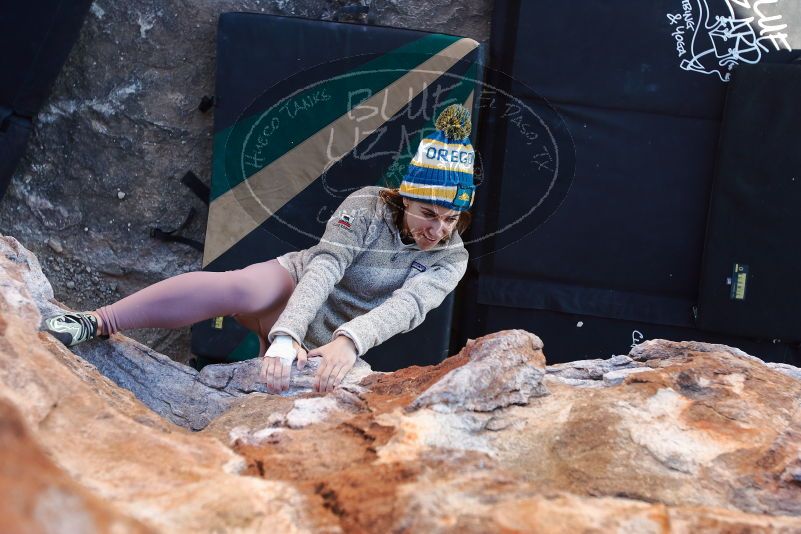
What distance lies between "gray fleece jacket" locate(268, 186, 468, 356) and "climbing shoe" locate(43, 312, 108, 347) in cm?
43

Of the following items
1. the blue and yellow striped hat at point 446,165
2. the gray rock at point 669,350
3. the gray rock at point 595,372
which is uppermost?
the blue and yellow striped hat at point 446,165

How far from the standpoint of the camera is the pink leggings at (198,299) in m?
1.89

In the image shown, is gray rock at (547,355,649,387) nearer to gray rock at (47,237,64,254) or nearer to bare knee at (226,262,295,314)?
bare knee at (226,262,295,314)

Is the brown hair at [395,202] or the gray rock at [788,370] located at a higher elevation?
the brown hair at [395,202]

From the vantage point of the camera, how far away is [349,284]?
6.84 ft

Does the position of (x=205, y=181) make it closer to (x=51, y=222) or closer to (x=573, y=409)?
(x=51, y=222)

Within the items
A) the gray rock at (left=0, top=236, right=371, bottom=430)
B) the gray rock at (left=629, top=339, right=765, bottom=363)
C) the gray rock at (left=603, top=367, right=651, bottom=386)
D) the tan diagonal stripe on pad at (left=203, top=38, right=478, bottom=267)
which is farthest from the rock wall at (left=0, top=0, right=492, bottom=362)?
the gray rock at (left=603, top=367, right=651, bottom=386)

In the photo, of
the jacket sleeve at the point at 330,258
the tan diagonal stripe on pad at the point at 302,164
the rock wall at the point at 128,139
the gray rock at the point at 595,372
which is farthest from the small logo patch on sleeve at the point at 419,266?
the rock wall at the point at 128,139

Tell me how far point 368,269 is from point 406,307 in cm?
18

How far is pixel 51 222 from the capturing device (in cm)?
309

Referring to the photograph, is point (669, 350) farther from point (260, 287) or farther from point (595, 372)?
point (260, 287)

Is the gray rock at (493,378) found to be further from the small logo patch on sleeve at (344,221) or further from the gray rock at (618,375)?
the small logo patch on sleeve at (344,221)

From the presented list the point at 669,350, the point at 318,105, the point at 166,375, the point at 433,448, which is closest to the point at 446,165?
the point at 669,350

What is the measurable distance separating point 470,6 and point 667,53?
683 millimetres
